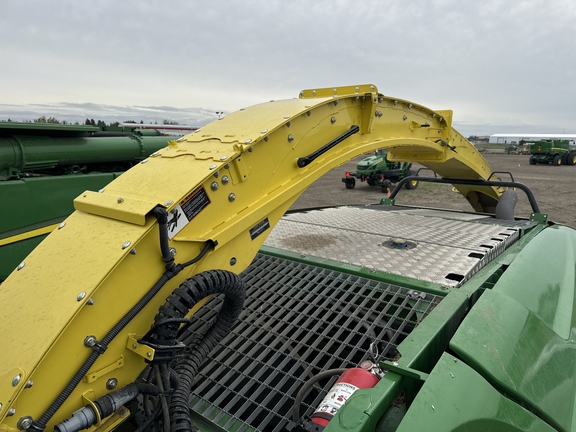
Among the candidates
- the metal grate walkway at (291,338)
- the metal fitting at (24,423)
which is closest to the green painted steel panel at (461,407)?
the metal grate walkway at (291,338)

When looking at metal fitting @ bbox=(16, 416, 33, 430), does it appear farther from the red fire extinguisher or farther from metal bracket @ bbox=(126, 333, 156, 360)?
the red fire extinguisher

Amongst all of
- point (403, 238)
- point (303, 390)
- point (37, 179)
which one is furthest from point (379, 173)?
point (303, 390)

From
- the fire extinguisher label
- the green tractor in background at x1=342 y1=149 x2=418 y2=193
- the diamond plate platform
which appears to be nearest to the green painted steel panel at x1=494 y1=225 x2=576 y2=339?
the diamond plate platform

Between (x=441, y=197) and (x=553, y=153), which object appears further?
(x=553, y=153)

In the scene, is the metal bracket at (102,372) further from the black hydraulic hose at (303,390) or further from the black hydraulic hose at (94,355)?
the black hydraulic hose at (303,390)

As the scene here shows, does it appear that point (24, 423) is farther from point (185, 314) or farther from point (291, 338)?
point (291, 338)

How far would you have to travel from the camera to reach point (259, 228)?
6.66 ft

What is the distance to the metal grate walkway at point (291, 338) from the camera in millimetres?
1815

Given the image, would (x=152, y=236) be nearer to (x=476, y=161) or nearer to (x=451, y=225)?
(x=451, y=225)

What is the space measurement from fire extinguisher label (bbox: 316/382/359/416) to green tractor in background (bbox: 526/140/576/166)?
3216cm

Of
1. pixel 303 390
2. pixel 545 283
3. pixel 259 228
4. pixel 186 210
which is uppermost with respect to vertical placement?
pixel 186 210

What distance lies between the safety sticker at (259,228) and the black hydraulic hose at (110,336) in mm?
364

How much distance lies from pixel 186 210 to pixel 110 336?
560 mm

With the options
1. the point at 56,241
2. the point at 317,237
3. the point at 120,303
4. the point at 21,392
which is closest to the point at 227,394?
the point at 120,303
